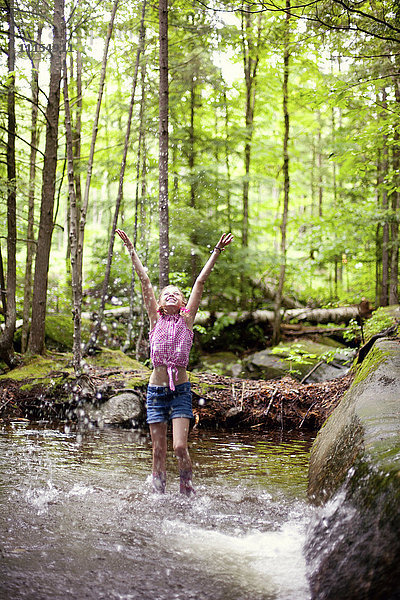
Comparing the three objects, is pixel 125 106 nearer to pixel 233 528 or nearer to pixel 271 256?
pixel 271 256

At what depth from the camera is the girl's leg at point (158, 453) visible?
173 inches

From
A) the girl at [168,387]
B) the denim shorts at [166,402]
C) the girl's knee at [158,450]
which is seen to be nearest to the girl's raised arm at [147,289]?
the girl at [168,387]

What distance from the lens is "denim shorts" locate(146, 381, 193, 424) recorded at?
440cm

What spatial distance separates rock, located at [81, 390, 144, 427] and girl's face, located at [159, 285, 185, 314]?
4089mm

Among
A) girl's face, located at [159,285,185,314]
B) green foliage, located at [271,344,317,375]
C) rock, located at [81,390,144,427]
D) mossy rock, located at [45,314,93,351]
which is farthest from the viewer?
mossy rock, located at [45,314,93,351]

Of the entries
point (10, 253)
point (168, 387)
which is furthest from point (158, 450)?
point (10, 253)

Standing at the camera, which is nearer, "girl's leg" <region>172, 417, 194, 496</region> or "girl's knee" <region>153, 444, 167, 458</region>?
"girl's leg" <region>172, 417, 194, 496</region>

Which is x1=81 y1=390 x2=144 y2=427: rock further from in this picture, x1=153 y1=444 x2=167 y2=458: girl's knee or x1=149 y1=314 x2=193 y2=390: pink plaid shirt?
x1=149 y1=314 x2=193 y2=390: pink plaid shirt

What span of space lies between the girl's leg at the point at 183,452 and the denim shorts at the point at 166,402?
118 mm

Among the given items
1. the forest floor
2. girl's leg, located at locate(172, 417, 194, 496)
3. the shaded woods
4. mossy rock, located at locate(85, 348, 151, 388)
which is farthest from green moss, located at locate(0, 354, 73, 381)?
girl's leg, located at locate(172, 417, 194, 496)

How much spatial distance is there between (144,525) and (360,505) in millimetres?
1890

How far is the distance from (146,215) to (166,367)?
9.91 meters

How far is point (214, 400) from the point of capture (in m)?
8.36

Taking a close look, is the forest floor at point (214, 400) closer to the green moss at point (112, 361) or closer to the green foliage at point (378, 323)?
the green foliage at point (378, 323)
